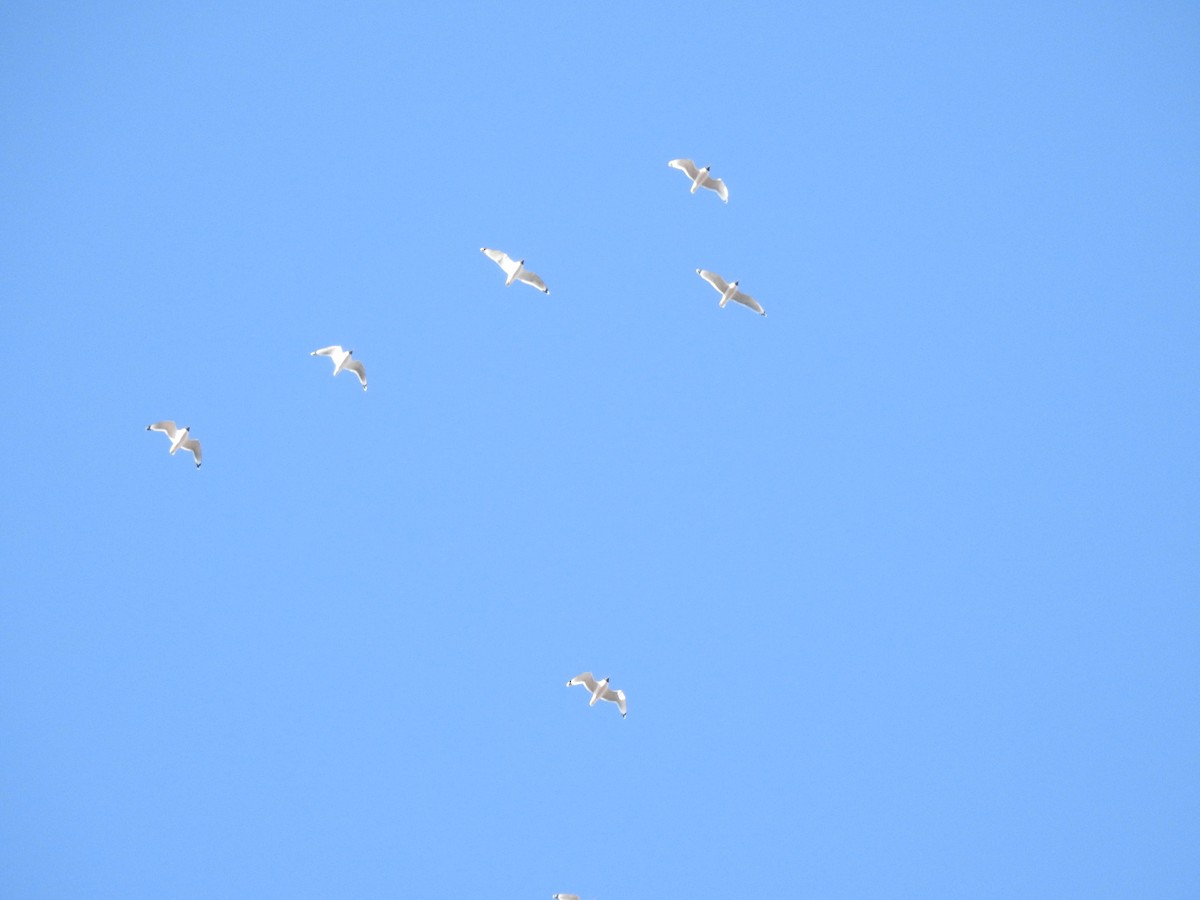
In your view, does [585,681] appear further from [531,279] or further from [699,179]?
[699,179]

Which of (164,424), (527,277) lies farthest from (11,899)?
(527,277)

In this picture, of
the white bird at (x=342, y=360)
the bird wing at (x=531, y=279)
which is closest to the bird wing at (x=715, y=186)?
the bird wing at (x=531, y=279)

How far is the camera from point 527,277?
3009 cm

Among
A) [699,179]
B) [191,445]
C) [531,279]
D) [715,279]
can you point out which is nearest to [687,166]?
[699,179]

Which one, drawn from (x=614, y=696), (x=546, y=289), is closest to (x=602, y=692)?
(x=614, y=696)

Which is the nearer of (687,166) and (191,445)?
(687,166)

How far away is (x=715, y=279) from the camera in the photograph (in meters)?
29.8

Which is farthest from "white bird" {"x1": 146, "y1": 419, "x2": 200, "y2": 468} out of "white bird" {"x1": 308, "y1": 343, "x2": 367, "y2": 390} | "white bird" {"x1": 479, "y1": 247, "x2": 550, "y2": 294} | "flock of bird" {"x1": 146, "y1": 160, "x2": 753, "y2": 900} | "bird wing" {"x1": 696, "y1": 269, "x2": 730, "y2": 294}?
"bird wing" {"x1": 696, "y1": 269, "x2": 730, "y2": 294}

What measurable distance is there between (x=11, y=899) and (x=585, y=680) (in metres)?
24.2

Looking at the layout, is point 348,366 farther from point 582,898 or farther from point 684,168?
point 582,898

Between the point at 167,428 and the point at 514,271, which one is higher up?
the point at 514,271

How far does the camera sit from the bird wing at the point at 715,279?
1160 inches

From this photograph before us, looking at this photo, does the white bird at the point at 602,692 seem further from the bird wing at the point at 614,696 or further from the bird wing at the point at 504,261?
the bird wing at the point at 504,261

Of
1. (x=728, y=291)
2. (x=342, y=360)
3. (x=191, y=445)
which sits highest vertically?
(x=728, y=291)
